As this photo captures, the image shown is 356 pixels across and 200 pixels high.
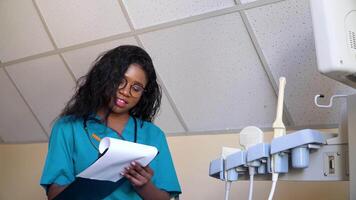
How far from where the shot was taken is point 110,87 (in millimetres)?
1315

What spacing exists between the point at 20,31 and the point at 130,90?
1287mm

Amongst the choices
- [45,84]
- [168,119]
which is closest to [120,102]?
[168,119]

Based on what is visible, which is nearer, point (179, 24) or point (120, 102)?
point (120, 102)

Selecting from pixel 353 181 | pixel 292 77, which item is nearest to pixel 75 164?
pixel 353 181

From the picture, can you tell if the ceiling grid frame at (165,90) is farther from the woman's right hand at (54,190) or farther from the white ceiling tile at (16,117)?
the white ceiling tile at (16,117)

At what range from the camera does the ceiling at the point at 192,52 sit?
5.30 ft

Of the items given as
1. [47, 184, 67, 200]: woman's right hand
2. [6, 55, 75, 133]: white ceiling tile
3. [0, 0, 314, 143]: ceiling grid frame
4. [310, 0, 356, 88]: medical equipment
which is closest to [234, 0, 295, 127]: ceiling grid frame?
[0, 0, 314, 143]: ceiling grid frame

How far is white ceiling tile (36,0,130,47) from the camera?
1981 millimetres

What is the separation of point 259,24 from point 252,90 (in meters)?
0.29

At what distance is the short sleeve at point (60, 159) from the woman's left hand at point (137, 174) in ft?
0.59

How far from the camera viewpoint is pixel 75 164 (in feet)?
4.22

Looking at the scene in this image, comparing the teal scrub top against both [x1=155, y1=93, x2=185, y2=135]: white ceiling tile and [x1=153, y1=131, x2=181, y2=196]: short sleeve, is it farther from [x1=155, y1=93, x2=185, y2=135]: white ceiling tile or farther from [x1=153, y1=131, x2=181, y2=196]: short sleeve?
[x1=155, y1=93, x2=185, y2=135]: white ceiling tile

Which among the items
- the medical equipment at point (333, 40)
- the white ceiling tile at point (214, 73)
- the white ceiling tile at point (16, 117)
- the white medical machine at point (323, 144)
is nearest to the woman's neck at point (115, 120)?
the white medical machine at point (323, 144)

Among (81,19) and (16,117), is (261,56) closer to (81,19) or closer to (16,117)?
(81,19)
